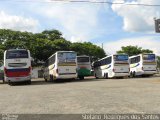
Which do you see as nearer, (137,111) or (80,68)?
(137,111)

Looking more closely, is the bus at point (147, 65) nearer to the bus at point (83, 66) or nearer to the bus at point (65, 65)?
the bus at point (83, 66)

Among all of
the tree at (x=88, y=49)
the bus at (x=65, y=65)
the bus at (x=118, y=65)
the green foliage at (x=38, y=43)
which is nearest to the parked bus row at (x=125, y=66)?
the bus at (x=118, y=65)

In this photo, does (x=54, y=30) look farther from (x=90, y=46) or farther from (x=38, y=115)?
(x=38, y=115)

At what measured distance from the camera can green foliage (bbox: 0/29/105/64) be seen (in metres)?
58.3

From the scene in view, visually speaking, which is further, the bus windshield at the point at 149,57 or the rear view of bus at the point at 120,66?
the bus windshield at the point at 149,57

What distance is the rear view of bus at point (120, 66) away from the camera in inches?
Answer: 1576

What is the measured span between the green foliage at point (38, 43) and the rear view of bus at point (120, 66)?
1944 centimetres

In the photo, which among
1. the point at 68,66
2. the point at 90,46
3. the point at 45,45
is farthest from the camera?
the point at 90,46

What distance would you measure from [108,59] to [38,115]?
1248 inches

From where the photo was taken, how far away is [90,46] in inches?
3036

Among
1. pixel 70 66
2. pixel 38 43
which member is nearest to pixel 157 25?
pixel 70 66

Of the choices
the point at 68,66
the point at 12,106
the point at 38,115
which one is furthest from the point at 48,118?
the point at 68,66

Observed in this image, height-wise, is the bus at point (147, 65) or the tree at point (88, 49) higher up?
the tree at point (88, 49)

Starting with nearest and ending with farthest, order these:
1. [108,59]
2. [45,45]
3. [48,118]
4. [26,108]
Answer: [48,118] → [26,108] → [108,59] → [45,45]
